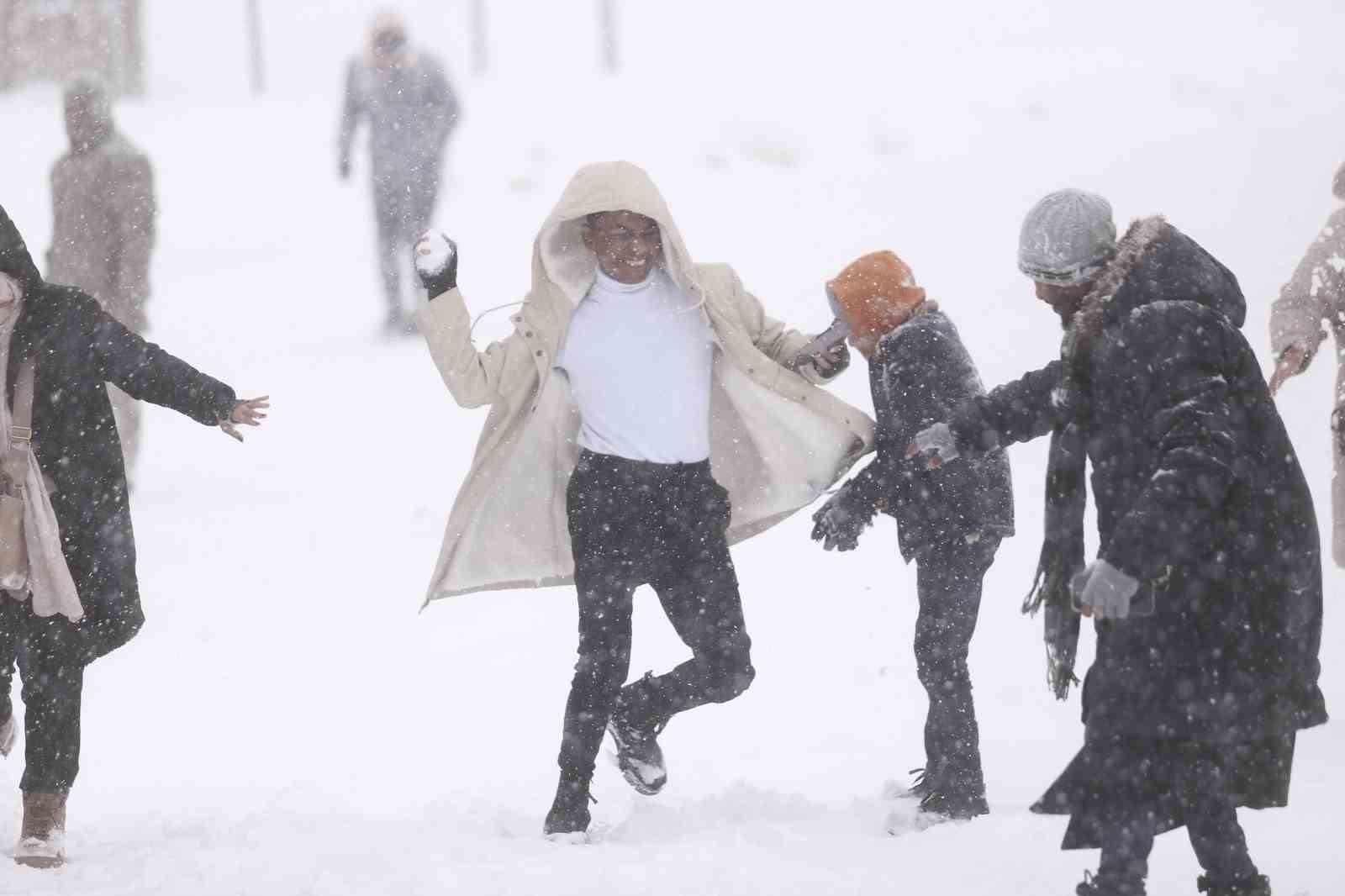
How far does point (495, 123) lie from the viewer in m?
22.2

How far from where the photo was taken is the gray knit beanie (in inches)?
165

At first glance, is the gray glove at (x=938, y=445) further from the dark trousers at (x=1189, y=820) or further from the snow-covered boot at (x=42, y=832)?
the snow-covered boot at (x=42, y=832)

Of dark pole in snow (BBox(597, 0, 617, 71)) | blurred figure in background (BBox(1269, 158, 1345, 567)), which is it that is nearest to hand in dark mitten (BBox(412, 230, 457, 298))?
blurred figure in background (BBox(1269, 158, 1345, 567))

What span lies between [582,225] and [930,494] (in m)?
1.24

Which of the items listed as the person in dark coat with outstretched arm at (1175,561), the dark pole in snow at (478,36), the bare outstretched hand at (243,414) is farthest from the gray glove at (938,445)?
the dark pole in snow at (478,36)

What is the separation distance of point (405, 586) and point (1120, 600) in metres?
5.34

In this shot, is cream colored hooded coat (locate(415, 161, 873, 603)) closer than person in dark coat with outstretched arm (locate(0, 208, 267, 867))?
No

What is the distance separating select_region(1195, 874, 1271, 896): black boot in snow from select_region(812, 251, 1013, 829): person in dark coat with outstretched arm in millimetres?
1264

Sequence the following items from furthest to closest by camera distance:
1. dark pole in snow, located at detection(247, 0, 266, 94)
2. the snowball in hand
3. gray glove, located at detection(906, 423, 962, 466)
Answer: dark pole in snow, located at detection(247, 0, 266, 94) < the snowball in hand < gray glove, located at detection(906, 423, 962, 466)

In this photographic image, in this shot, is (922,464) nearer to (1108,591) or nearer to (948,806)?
(948,806)

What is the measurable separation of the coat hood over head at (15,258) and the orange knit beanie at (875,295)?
2.17m

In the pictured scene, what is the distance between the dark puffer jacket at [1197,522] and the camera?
397 cm

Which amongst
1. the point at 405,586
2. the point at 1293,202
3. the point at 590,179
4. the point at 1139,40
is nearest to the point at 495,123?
the point at 1139,40

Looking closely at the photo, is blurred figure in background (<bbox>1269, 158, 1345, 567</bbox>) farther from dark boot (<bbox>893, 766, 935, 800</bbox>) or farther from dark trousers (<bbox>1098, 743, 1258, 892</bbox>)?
dark trousers (<bbox>1098, 743, 1258, 892</bbox>)
